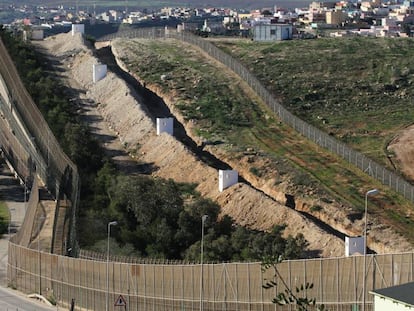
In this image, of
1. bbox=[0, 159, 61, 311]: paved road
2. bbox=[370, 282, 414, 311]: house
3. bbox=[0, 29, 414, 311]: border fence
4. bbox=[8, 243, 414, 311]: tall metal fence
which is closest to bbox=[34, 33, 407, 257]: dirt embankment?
bbox=[0, 159, 61, 311]: paved road

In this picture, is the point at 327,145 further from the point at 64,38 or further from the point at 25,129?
the point at 64,38

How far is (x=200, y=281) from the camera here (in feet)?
197

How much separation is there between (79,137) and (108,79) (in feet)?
64.0

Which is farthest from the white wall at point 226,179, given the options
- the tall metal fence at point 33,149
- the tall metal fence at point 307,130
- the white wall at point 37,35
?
the white wall at point 37,35

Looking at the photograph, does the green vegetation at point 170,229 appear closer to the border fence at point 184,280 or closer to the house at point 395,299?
the border fence at point 184,280

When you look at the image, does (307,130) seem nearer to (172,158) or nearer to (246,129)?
(246,129)

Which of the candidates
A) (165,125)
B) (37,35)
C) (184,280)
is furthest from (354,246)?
(37,35)

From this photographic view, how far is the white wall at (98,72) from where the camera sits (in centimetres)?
11756

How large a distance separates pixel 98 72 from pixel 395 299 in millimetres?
80082

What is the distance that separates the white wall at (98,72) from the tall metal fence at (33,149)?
6655mm

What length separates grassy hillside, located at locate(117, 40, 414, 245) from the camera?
8006 centimetres

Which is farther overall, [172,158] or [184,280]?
[172,158]

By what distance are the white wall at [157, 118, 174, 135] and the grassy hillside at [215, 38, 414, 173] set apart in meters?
11.9

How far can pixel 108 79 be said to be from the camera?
116438mm
